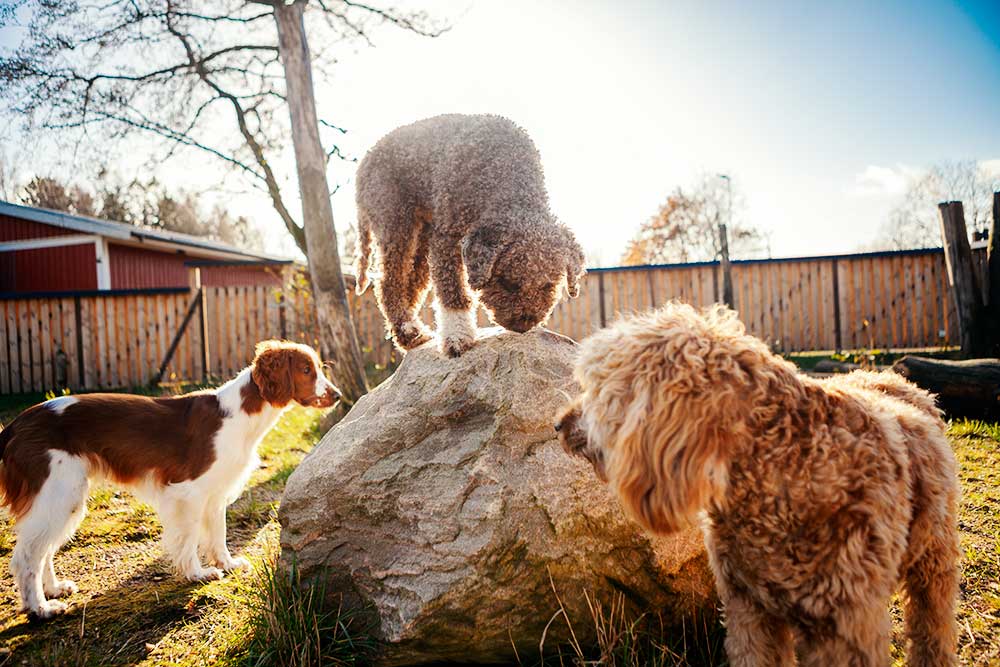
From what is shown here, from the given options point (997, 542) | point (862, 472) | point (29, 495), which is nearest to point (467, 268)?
point (862, 472)

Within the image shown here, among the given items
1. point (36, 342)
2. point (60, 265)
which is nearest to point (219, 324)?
point (36, 342)

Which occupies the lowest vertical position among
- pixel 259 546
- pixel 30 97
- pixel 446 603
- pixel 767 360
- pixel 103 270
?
pixel 259 546

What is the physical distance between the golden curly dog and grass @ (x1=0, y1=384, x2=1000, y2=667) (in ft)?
2.00

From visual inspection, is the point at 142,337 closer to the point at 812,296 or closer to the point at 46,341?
the point at 46,341

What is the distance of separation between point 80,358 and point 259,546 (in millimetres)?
12440

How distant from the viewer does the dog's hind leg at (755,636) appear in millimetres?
2189

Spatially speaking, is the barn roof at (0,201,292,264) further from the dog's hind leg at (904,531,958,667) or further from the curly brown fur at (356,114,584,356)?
the dog's hind leg at (904,531,958,667)

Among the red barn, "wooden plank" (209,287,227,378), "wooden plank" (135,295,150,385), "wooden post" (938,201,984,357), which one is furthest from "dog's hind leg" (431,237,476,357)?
the red barn

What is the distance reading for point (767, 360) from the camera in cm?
210

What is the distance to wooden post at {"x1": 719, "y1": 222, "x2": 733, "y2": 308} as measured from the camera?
13055 mm

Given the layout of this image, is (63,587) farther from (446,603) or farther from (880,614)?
(880,614)

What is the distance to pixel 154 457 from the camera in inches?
166

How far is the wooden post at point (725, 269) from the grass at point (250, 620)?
867 cm

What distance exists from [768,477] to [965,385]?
693cm
